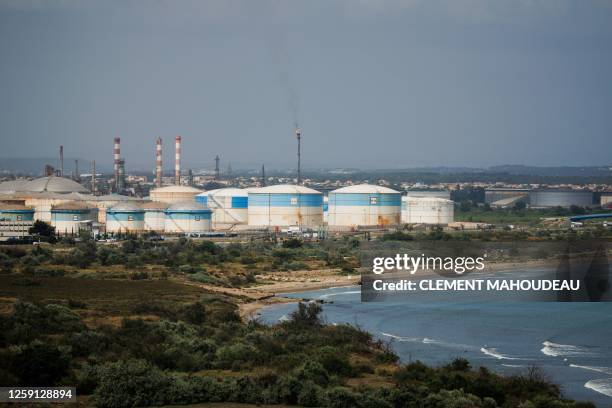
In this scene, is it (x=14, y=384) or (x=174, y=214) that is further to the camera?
(x=174, y=214)

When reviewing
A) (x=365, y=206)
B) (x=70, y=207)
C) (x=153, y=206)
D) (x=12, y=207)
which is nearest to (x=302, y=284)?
(x=365, y=206)

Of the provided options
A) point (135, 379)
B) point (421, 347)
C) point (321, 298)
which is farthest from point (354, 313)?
point (135, 379)

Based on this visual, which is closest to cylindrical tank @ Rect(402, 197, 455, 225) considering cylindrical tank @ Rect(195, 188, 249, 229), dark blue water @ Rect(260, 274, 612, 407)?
cylindrical tank @ Rect(195, 188, 249, 229)

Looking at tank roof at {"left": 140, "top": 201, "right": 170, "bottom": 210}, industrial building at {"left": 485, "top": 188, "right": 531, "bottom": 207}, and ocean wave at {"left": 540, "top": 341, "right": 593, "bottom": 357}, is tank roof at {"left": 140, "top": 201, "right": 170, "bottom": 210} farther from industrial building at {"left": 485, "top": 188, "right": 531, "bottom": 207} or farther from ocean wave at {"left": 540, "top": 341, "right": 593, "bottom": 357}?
industrial building at {"left": 485, "top": 188, "right": 531, "bottom": 207}

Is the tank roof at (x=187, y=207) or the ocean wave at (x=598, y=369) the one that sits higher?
the tank roof at (x=187, y=207)

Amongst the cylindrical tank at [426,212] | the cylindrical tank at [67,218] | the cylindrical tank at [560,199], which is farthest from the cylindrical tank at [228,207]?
the cylindrical tank at [560,199]

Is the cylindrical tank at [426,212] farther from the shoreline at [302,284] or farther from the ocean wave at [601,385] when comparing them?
the ocean wave at [601,385]

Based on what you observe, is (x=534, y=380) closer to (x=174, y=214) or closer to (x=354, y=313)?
(x=354, y=313)
